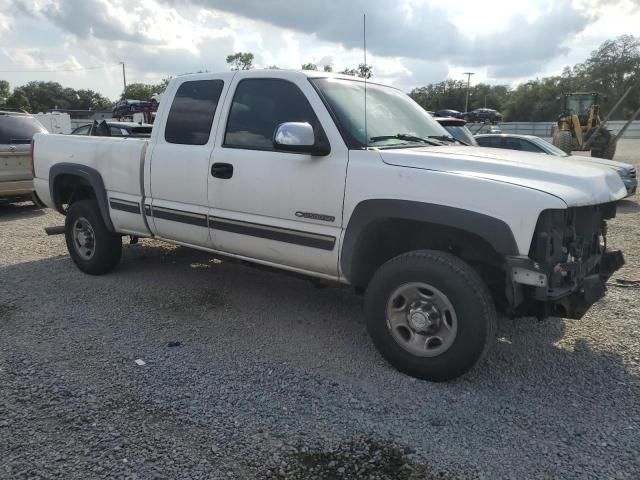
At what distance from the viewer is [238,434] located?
2895 mm

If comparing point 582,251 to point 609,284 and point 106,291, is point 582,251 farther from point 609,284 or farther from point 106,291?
point 106,291

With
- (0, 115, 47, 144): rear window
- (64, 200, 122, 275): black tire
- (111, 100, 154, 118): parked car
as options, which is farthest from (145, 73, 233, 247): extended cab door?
(111, 100, 154, 118): parked car

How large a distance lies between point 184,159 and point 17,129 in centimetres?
666

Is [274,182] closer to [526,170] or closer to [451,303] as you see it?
[451,303]

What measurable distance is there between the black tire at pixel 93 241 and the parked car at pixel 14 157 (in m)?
3.98

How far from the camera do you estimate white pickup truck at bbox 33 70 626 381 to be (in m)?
3.14

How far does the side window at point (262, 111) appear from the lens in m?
4.02

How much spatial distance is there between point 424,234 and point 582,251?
1009 millimetres

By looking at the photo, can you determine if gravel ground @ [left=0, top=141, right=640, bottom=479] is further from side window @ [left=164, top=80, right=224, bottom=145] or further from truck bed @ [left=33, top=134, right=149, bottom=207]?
side window @ [left=164, top=80, right=224, bottom=145]

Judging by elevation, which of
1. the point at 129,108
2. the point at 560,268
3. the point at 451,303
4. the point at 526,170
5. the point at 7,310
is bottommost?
the point at 7,310

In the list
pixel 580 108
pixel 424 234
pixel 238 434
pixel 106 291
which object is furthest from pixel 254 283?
pixel 580 108

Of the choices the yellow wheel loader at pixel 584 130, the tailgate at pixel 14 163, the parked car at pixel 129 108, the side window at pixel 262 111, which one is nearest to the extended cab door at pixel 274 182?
the side window at pixel 262 111

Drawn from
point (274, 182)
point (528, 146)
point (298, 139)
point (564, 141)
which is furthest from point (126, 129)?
point (564, 141)

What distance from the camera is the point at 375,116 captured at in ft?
13.3
